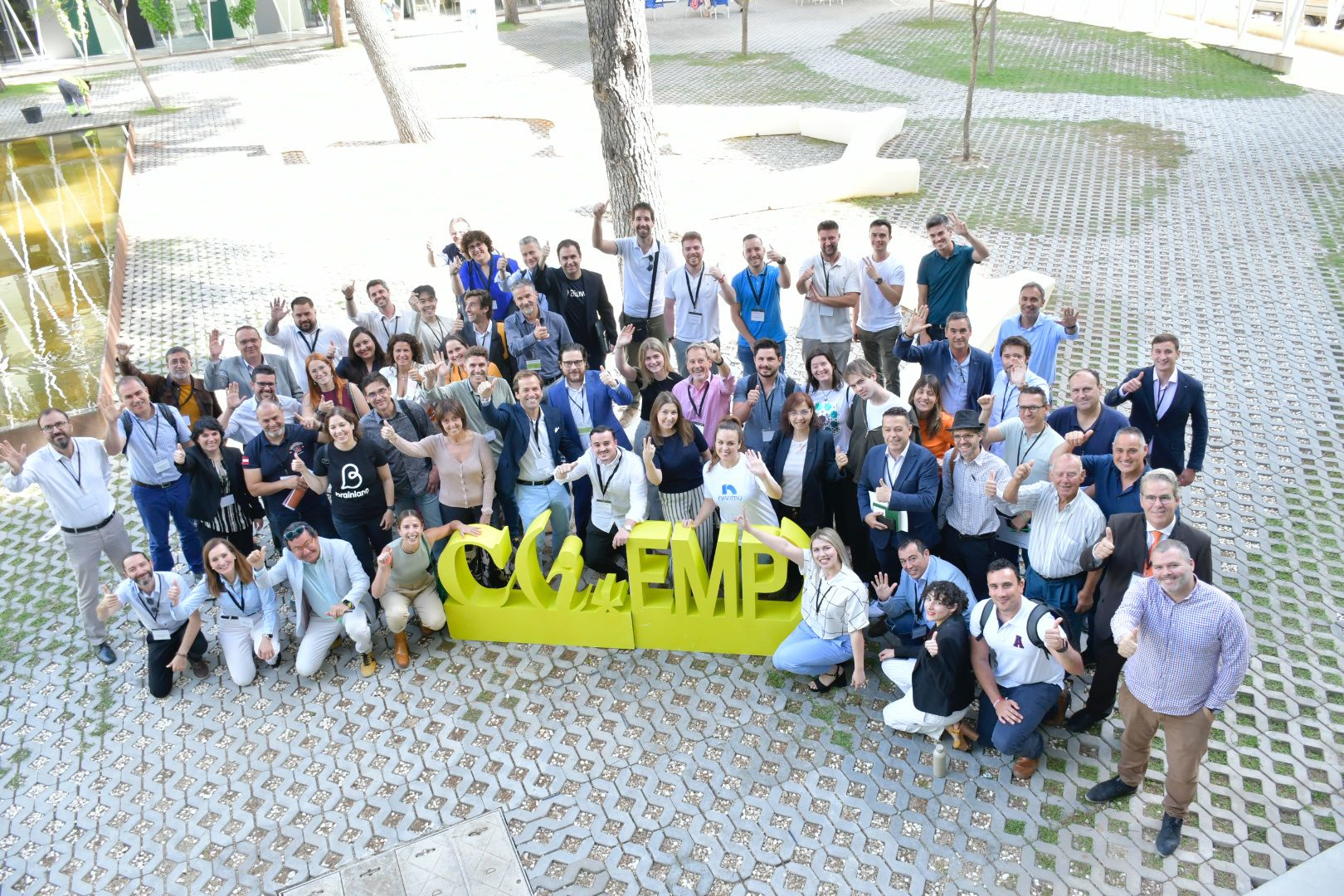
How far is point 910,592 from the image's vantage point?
609cm

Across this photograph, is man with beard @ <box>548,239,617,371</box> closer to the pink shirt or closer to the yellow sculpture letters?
the pink shirt

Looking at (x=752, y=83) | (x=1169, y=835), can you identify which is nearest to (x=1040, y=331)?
(x=1169, y=835)

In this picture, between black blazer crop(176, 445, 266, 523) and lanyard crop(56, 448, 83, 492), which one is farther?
black blazer crop(176, 445, 266, 523)

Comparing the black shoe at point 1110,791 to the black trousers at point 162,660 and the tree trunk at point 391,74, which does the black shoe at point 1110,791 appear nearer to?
the black trousers at point 162,660

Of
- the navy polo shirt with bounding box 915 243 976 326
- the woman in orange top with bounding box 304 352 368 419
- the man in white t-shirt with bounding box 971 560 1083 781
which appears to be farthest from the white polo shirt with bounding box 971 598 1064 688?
the woman in orange top with bounding box 304 352 368 419

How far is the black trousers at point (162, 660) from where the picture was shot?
6566 millimetres

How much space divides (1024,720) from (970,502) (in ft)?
4.47

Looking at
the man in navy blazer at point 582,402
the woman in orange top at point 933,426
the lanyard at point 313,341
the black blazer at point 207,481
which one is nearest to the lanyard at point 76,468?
the black blazer at point 207,481

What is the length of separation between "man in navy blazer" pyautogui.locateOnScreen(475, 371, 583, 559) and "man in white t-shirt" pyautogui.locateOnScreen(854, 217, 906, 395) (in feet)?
9.45

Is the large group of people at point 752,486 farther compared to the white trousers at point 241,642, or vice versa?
the white trousers at point 241,642

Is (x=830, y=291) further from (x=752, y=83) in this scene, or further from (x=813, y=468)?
(x=752, y=83)

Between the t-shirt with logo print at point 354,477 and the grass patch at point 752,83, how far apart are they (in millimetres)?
14869

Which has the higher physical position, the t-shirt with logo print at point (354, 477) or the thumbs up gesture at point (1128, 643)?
the thumbs up gesture at point (1128, 643)

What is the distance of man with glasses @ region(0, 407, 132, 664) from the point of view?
22.1ft
